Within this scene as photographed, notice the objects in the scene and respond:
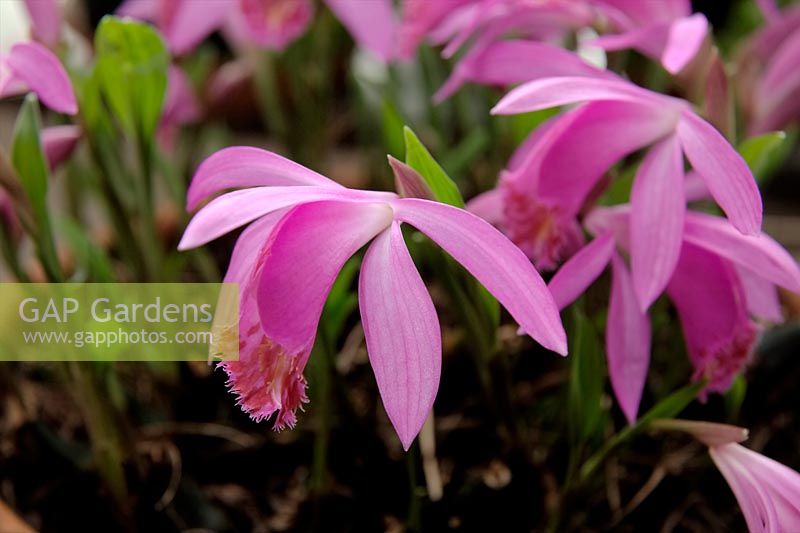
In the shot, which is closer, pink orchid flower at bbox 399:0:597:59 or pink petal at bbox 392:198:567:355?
pink petal at bbox 392:198:567:355

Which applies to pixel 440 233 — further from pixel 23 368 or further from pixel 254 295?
pixel 23 368

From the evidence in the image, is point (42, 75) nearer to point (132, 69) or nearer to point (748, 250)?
point (132, 69)

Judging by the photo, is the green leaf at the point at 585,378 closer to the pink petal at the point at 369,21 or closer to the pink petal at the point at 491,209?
the pink petal at the point at 491,209

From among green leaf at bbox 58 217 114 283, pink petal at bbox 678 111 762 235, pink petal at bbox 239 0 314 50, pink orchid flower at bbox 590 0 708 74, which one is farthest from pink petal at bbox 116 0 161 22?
pink petal at bbox 678 111 762 235

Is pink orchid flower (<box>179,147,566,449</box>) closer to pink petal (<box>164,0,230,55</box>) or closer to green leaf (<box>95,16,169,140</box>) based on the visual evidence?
green leaf (<box>95,16,169,140</box>)

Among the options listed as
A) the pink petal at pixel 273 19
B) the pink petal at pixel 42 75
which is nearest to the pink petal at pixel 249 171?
the pink petal at pixel 42 75

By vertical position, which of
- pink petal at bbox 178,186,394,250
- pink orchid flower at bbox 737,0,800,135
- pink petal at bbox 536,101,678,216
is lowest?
pink orchid flower at bbox 737,0,800,135
